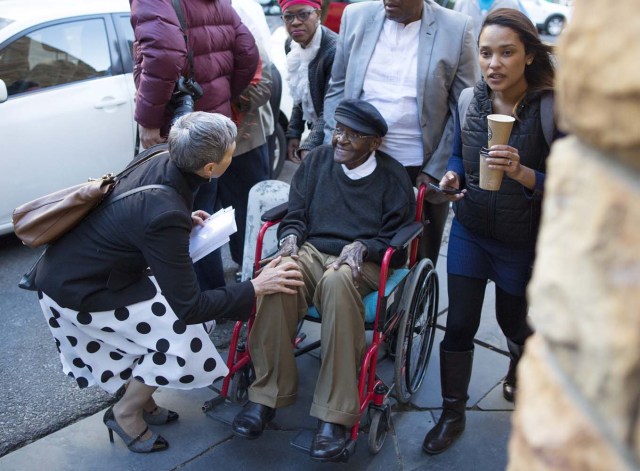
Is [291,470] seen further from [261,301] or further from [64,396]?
[64,396]

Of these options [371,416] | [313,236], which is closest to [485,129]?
[313,236]

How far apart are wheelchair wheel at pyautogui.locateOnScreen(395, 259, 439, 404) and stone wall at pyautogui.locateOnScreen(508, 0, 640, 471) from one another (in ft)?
7.54

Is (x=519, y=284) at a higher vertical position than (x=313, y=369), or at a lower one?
higher

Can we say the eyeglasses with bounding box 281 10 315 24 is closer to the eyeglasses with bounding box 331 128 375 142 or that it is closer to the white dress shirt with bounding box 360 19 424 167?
the white dress shirt with bounding box 360 19 424 167

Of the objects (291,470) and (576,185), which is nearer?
(576,185)

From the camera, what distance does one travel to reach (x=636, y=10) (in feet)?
1.99

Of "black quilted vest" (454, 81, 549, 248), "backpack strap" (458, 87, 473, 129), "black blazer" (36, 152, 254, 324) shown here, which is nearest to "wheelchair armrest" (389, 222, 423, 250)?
"black quilted vest" (454, 81, 549, 248)

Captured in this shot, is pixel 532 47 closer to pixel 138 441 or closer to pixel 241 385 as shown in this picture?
pixel 241 385

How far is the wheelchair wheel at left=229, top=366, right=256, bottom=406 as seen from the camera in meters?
3.07

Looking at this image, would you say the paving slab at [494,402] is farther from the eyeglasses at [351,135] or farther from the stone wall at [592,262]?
the stone wall at [592,262]

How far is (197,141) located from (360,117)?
0.82m

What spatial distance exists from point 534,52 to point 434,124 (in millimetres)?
783

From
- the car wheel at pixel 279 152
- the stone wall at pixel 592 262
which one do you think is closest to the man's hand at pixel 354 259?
the stone wall at pixel 592 262

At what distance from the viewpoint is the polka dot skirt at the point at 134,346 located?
2.77 meters
